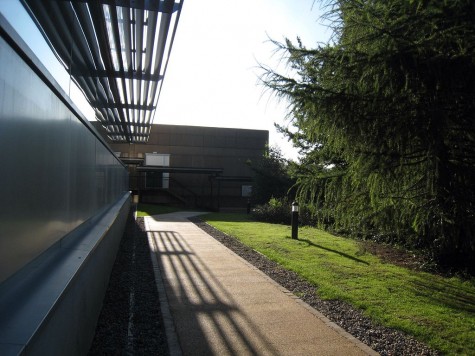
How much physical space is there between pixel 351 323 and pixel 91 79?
7388 mm

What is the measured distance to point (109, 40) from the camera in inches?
310

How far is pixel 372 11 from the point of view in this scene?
7.14 m

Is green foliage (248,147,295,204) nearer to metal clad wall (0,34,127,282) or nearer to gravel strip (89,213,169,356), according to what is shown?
gravel strip (89,213,169,356)

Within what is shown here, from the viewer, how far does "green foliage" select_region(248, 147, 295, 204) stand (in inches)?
1126

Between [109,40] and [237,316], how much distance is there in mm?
5070

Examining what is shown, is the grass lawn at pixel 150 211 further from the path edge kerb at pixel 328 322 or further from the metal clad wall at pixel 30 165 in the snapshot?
the metal clad wall at pixel 30 165

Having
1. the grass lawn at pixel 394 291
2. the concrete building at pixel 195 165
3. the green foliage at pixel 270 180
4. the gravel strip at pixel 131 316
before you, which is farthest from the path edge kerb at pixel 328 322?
the concrete building at pixel 195 165

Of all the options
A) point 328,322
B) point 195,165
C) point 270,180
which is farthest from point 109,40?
point 195,165

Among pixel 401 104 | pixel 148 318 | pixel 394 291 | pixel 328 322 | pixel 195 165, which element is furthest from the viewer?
pixel 195 165

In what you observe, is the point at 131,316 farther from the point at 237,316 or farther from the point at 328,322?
the point at 328,322

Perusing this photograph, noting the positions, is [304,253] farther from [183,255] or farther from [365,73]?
[365,73]

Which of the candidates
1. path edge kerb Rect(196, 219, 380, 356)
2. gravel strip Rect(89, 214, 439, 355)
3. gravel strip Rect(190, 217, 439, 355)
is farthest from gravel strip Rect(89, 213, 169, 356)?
gravel strip Rect(190, 217, 439, 355)

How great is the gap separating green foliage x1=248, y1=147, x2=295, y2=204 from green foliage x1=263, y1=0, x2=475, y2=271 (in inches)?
787

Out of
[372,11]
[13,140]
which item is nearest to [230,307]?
[13,140]
